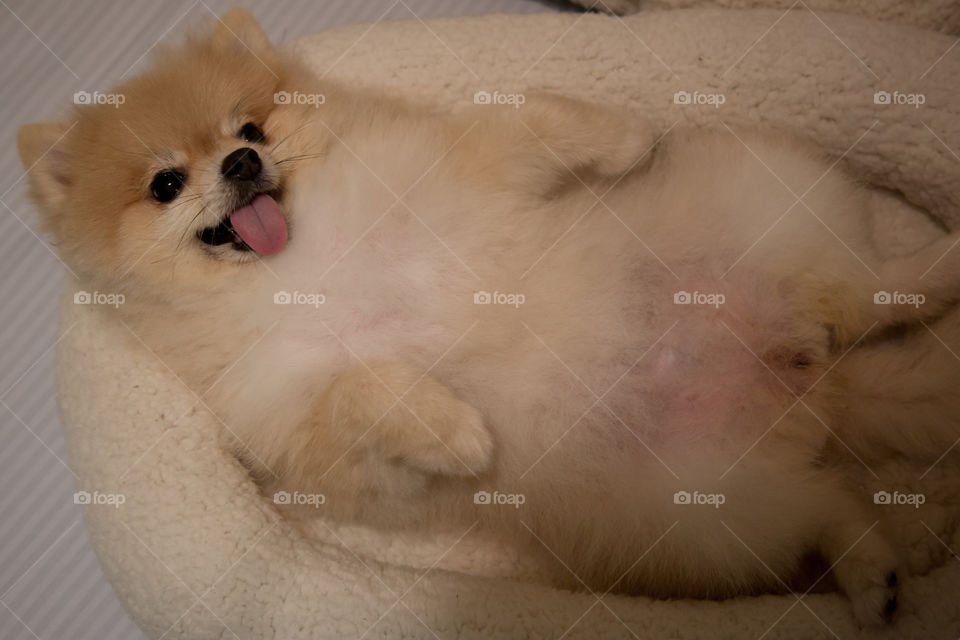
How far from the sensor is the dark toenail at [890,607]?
5.37 ft

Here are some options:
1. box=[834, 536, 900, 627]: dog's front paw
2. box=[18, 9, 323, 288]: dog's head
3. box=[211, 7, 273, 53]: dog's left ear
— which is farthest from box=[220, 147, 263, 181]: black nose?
box=[834, 536, 900, 627]: dog's front paw

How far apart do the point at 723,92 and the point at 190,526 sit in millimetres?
2080

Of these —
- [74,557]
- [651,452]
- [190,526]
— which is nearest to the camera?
[651,452]

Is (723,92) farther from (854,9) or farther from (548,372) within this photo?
(548,372)

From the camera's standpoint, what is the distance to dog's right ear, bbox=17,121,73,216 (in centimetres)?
189

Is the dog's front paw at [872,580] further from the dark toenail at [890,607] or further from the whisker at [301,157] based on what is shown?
the whisker at [301,157]

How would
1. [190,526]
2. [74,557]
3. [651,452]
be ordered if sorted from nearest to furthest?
[651,452]
[190,526]
[74,557]

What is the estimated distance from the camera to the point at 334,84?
7.14 feet

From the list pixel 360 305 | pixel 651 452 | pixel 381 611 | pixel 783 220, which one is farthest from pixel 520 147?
pixel 381 611

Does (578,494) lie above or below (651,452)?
below

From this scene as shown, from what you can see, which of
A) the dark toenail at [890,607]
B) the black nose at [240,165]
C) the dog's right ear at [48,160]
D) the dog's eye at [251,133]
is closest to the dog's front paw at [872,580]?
the dark toenail at [890,607]

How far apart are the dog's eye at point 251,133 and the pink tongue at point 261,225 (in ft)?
0.64

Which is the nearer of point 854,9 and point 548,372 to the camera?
point 548,372

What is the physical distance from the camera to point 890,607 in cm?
164
